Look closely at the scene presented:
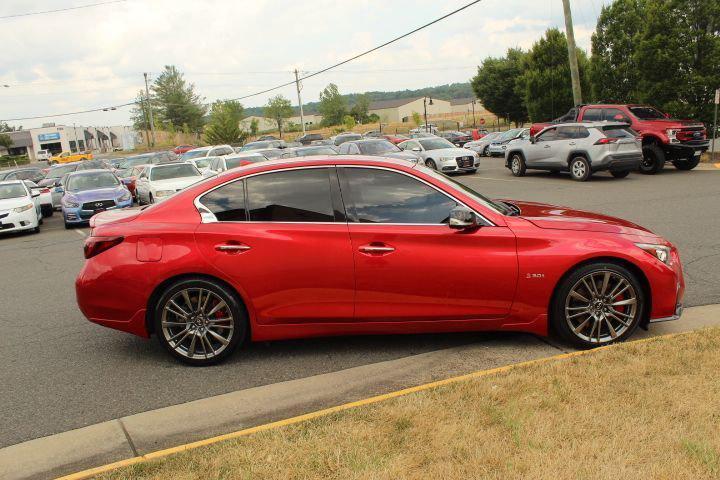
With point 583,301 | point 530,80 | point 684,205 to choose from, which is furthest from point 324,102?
point 583,301

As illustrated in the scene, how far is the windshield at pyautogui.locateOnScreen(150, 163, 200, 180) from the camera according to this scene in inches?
706

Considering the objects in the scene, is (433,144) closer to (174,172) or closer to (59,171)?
(174,172)

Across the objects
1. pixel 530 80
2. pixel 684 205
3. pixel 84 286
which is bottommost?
pixel 684 205

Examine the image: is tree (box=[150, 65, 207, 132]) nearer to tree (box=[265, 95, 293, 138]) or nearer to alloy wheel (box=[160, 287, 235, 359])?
tree (box=[265, 95, 293, 138])

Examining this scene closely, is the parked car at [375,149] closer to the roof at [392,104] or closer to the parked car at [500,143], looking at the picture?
the parked car at [500,143]

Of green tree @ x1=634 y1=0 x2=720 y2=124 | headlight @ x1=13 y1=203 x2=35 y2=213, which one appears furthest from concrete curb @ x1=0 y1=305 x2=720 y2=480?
green tree @ x1=634 y1=0 x2=720 y2=124

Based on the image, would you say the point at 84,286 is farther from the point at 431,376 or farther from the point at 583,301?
the point at 583,301

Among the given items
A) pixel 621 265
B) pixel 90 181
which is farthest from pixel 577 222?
pixel 90 181

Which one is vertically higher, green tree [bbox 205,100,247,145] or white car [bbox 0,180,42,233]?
green tree [bbox 205,100,247,145]

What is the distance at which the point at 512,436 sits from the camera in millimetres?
3393

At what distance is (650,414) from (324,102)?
110424mm

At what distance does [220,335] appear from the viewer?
A: 494cm

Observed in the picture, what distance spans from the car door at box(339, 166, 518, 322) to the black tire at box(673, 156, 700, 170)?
16750 millimetres

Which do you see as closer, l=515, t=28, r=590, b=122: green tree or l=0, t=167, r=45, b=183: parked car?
l=0, t=167, r=45, b=183: parked car
